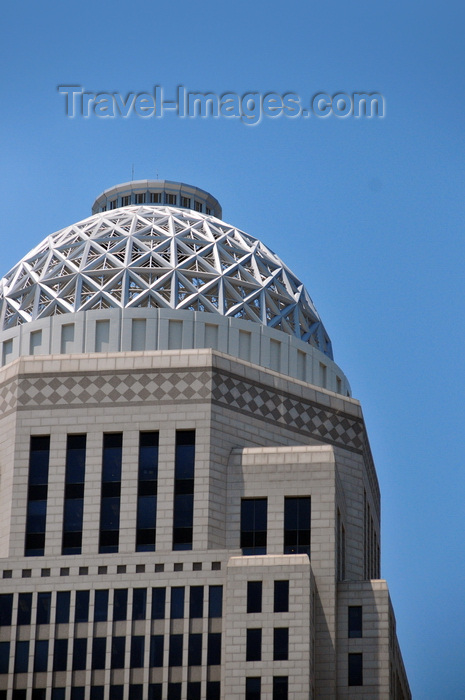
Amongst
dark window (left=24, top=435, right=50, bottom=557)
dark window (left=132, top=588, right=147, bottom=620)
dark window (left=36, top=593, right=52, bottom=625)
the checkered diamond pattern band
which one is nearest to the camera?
dark window (left=132, top=588, right=147, bottom=620)

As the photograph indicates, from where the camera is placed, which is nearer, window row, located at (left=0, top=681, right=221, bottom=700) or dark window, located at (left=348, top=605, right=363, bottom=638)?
window row, located at (left=0, top=681, right=221, bottom=700)

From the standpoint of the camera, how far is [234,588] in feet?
300

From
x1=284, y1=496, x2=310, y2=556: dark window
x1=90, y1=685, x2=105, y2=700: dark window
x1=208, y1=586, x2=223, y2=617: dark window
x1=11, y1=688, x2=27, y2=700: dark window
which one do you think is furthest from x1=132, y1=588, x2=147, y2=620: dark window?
x1=284, y1=496, x2=310, y2=556: dark window

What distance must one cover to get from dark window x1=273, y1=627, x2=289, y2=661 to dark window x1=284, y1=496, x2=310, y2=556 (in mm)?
5418

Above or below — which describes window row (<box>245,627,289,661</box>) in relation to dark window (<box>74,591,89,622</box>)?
below

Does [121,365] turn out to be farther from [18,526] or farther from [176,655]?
[176,655]

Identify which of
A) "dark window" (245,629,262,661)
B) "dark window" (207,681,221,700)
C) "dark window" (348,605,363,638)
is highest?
"dark window" (348,605,363,638)

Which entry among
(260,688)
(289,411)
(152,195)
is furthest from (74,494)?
(152,195)

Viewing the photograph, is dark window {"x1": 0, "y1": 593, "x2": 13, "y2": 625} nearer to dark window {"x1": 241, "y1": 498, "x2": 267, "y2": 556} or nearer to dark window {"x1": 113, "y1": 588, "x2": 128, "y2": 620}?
dark window {"x1": 113, "y1": 588, "x2": 128, "y2": 620}

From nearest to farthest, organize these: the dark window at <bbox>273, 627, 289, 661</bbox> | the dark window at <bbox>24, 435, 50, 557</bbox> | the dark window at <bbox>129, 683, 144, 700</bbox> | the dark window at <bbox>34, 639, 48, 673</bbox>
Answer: the dark window at <bbox>273, 627, 289, 661</bbox> → the dark window at <bbox>129, 683, 144, 700</bbox> → the dark window at <bbox>34, 639, 48, 673</bbox> → the dark window at <bbox>24, 435, 50, 557</bbox>

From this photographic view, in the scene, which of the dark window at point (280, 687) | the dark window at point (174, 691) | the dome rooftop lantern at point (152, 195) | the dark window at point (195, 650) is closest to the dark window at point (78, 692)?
the dark window at point (174, 691)

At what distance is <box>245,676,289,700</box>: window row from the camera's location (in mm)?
89438

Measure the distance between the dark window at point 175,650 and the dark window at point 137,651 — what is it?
1370 mm

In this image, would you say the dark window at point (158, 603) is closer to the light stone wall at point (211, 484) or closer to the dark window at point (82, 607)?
the light stone wall at point (211, 484)
